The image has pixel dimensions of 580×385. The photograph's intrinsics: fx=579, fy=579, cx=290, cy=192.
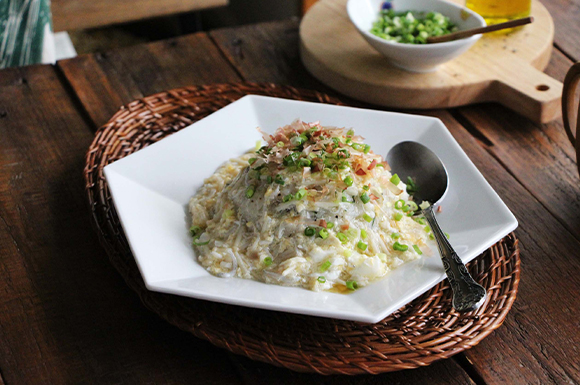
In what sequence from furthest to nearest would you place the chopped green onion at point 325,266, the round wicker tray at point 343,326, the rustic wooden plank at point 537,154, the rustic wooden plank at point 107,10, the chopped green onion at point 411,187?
the rustic wooden plank at point 107,10 < the rustic wooden plank at point 537,154 < the chopped green onion at point 411,187 < the chopped green onion at point 325,266 < the round wicker tray at point 343,326

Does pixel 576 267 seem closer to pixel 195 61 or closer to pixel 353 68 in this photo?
pixel 353 68

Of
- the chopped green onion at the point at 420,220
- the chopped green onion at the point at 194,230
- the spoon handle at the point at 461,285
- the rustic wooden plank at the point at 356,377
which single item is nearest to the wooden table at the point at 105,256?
the rustic wooden plank at the point at 356,377

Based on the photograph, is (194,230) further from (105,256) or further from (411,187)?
(411,187)

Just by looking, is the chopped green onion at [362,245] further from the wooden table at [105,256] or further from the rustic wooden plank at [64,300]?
the rustic wooden plank at [64,300]

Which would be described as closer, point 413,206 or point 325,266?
point 325,266

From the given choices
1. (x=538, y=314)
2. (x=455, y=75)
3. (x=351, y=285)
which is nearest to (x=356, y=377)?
(x=351, y=285)

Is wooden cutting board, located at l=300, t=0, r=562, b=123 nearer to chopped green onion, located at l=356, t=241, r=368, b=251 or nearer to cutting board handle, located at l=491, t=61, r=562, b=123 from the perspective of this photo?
cutting board handle, located at l=491, t=61, r=562, b=123

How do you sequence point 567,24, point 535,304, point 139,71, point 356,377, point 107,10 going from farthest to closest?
point 107,10, point 567,24, point 139,71, point 535,304, point 356,377

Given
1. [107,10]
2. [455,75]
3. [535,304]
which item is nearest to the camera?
[535,304]
